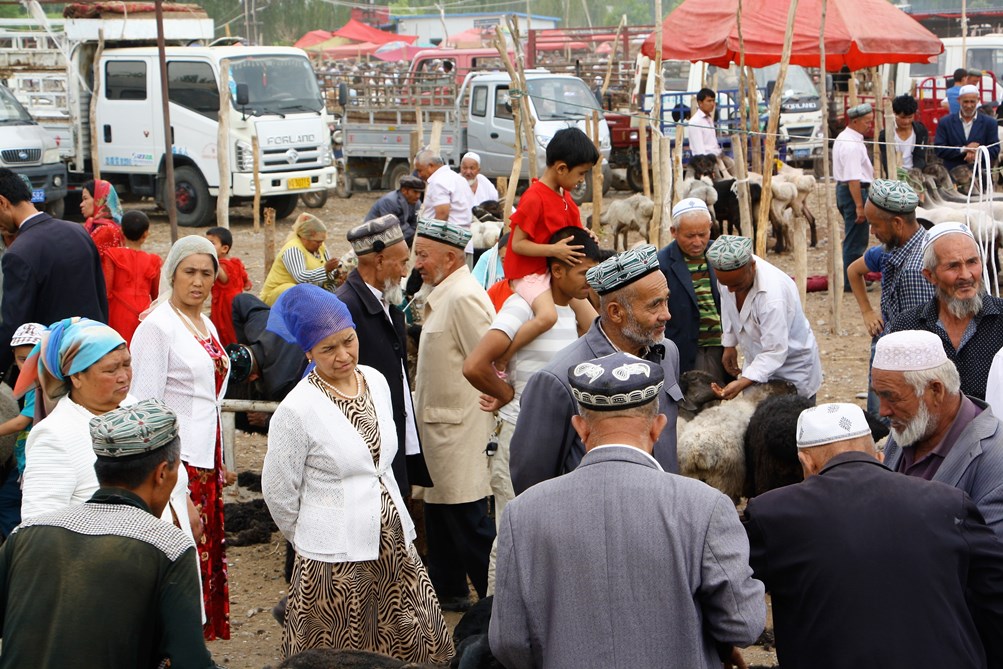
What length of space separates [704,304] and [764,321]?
1.01 meters

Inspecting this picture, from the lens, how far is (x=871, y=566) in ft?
8.93

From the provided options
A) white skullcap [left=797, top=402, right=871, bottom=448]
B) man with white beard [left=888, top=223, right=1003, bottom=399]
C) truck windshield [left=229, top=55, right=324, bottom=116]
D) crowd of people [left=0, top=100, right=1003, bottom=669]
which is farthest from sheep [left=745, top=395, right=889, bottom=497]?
truck windshield [left=229, top=55, right=324, bottom=116]

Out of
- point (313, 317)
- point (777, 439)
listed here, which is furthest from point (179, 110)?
point (777, 439)

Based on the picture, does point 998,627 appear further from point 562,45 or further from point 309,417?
point 562,45

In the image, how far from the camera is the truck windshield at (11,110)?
16.5 m

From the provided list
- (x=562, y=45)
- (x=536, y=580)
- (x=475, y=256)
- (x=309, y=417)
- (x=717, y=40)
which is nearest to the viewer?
(x=536, y=580)

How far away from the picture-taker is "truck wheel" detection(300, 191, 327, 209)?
1948 centimetres

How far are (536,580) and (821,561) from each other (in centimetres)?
72

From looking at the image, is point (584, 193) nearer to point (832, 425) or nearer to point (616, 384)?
point (832, 425)

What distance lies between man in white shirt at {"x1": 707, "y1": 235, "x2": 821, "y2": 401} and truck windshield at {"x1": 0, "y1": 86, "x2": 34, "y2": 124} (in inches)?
541

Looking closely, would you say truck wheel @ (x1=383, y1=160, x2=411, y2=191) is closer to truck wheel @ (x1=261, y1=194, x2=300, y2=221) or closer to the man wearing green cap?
truck wheel @ (x1=261, y1=194, x2=300, y2=221)

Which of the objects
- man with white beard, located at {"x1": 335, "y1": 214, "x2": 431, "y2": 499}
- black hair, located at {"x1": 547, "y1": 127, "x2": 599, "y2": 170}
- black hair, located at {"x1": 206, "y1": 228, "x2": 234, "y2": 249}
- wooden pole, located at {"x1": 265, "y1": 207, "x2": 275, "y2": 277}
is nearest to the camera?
man with white beard, located at {"x1": 335, "y1": 214, "x2": 431, "y2": 499}

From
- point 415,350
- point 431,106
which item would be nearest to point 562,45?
point 431,106

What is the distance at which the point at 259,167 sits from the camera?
56.8 feet
